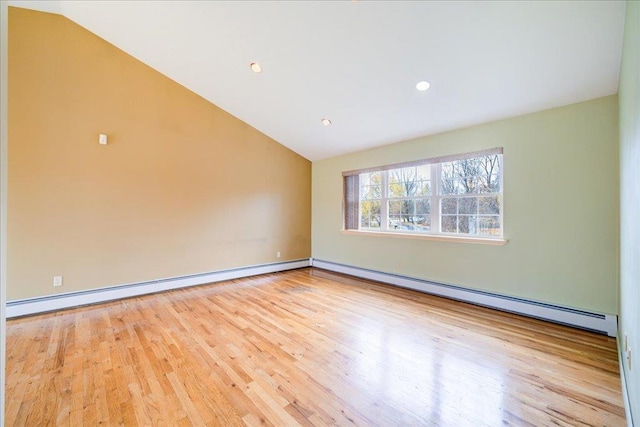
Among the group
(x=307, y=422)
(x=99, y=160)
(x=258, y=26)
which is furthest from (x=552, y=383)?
(x=99, y=160)

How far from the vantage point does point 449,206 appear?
3814mm

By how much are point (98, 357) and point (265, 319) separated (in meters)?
1.48

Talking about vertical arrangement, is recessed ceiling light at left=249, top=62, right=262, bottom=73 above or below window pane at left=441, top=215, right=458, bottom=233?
above

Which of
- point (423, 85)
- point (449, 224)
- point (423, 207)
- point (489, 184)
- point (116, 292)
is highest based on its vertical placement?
point (423, 85)

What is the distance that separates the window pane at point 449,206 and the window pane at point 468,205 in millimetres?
56

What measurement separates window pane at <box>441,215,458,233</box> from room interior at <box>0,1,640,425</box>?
0.70 feet

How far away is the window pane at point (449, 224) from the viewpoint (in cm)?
374

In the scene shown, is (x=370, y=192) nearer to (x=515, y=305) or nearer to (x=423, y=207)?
(x=423, y=207)

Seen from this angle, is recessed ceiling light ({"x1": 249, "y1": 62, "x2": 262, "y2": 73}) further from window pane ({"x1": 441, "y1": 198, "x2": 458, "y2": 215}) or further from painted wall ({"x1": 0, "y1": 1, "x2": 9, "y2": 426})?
window pane ({"x1": 441, "y1": 198, "x2": 458, "y2": 215})

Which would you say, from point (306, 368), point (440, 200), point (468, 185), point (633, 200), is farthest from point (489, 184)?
point (306, 368)

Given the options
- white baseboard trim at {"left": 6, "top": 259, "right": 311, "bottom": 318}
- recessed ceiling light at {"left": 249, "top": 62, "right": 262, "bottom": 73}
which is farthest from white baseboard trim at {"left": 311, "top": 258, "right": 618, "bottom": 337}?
recessed ceiling light at {"left": 249, "top": 62, "right": 262, "bottom": 73}

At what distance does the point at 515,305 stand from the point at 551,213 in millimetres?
1124

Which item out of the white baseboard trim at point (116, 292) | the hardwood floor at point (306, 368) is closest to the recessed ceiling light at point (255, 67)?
the hardwood floor at point (306, 368)

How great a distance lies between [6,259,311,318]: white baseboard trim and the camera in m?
3.12
